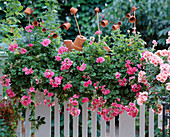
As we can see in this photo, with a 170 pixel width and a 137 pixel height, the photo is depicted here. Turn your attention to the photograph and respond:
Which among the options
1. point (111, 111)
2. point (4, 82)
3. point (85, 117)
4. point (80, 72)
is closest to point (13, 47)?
point (4, 82)

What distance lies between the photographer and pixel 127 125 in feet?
7.64

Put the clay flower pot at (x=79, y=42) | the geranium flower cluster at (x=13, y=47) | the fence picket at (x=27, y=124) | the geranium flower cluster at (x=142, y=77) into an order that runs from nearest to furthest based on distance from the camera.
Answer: the geranium flower cluster at (x=142, y=77) → the geranium flower cluster at (x=13, y=47) → the clay flower pot at (x=79, y=42) → the fence picket at (x=27, y=124)

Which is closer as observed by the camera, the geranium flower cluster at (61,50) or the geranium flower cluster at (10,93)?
the geranium flower cluster at (61,50)

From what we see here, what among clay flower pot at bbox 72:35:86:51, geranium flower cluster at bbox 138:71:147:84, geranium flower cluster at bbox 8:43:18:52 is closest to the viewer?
geranium flower cluster at bbox 138:71:147:84

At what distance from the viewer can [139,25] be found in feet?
13.1

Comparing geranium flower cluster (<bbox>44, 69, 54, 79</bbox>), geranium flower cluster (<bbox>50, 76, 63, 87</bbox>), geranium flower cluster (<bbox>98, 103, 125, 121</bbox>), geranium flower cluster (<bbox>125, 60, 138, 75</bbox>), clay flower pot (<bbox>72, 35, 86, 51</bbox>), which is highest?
clay flower pot (<bbox>72, 35, 86, 51</bbox>)

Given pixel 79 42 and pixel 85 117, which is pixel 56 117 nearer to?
pixel 85 117

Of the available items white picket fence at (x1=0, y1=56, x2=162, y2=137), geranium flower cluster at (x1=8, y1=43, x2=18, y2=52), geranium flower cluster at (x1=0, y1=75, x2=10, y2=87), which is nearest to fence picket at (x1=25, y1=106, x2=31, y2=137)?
white picket fence at (x1=0, y1=56, x2=162, y2=137)

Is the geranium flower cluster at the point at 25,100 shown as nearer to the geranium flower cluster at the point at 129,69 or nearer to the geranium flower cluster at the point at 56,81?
the geranium flower cluster at the point at 56,81

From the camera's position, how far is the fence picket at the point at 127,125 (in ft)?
7.61

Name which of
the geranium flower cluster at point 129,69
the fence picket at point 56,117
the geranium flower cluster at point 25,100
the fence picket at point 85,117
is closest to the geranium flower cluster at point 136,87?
the geranium flower cluster at point 129,69

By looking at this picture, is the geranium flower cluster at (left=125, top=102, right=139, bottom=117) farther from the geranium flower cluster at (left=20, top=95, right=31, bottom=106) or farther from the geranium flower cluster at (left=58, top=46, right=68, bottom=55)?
the geranium flower cluster at (left=20, top=95, right=31, bottom=106)

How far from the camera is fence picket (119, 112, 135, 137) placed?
A: 2.32 m

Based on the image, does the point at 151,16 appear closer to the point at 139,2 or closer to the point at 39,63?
the point at 139,2
